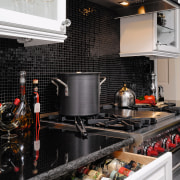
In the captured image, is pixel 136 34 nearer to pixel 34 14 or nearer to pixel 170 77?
pixel 170 77

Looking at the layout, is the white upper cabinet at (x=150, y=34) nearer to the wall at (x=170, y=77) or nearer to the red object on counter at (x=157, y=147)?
the wall at (x=170, y=77)

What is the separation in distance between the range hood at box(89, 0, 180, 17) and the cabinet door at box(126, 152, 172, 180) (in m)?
1.43

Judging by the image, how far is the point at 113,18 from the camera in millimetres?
2533

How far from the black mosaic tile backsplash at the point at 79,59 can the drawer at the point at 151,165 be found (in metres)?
0.77

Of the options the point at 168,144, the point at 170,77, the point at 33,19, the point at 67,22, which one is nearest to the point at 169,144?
the point at 168,144

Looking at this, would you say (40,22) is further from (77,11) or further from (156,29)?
(156,29)

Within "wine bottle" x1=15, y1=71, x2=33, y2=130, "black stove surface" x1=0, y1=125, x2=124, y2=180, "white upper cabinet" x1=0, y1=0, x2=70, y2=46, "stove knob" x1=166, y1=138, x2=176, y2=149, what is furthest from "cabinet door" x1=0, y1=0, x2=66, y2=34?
"stove knob" x1=166, y1=138, x2=176, y2=149

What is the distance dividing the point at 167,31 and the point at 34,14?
175cm

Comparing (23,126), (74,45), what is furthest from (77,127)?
(74,45)

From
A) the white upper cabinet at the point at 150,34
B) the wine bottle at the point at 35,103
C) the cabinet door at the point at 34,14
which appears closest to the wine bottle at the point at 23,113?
the wine bottle at the point at 35,103

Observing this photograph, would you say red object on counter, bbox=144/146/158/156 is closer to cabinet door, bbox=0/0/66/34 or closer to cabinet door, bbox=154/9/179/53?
cabinet door, bbox=0/0/66/34

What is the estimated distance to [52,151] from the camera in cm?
105

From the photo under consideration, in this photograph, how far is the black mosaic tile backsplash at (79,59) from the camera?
5.16 feet

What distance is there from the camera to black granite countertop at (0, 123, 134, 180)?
2.75ft
